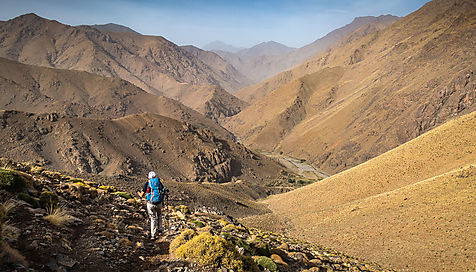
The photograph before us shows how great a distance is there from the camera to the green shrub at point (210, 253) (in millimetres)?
8109

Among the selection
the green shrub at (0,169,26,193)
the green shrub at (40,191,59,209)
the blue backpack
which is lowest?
the blue backpack

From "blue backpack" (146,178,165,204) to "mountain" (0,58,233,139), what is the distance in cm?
13809

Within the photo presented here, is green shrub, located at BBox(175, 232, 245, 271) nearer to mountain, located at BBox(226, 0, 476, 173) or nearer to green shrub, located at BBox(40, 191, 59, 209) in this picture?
green shrub, located at BBox(40, 191, 59, 209)

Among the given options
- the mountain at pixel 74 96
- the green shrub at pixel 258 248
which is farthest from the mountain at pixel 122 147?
the green shrub at pixel 258 248

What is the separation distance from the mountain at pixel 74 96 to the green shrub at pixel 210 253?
140802mm

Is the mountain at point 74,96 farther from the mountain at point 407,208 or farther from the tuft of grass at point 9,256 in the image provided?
the tuft of grass at point 9,256

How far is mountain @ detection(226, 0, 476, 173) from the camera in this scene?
97.5 m

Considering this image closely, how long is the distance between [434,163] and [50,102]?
15148 cm

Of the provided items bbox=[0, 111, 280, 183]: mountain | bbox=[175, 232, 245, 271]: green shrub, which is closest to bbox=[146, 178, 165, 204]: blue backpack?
bbox=[175, 232, 245, 271]: green shrub

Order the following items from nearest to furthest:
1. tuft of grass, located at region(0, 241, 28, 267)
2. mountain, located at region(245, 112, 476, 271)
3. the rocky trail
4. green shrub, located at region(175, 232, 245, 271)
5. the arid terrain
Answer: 1. tuft of grass, located at region(0, 241, 28, 267)
2. the rocky trail
3. green shrub, located at region(175, 232, 245, 271)
4. the arid terrain
5. mountain, located at region(245, 112, 476, 271)

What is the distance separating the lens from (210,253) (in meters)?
8.20

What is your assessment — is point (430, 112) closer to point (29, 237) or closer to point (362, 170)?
point (362, 170)

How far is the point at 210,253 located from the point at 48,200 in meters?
6.15

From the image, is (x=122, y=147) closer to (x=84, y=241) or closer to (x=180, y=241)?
(x=84, y=241)
